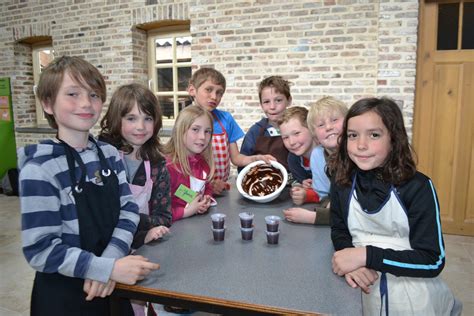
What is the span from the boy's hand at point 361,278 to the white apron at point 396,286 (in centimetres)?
13

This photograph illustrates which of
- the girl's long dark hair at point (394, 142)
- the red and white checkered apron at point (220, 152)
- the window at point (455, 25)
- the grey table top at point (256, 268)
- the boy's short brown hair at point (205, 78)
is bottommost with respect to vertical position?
the grey table top at point (256, 268)

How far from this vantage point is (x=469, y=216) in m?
4.27

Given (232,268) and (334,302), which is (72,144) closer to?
(232,268)

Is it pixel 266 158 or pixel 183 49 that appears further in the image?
pixel 183 49

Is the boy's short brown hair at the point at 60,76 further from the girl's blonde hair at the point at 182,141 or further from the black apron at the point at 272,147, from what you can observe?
the black apron at the point at 272,147

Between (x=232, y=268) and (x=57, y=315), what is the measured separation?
64cm

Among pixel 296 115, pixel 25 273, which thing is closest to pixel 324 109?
pixel 296 115

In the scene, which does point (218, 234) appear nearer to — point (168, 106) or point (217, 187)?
point (217, 187)

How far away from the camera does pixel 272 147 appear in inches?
106

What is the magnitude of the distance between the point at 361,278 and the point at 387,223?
10.2 inches

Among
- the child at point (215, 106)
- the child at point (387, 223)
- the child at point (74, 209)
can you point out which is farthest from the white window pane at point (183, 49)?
the child at point (387, 223)

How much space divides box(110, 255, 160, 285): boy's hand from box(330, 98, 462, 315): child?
0.68 meters

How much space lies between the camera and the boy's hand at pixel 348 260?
1310mm

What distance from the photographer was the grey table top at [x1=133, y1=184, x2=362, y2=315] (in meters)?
1.17
